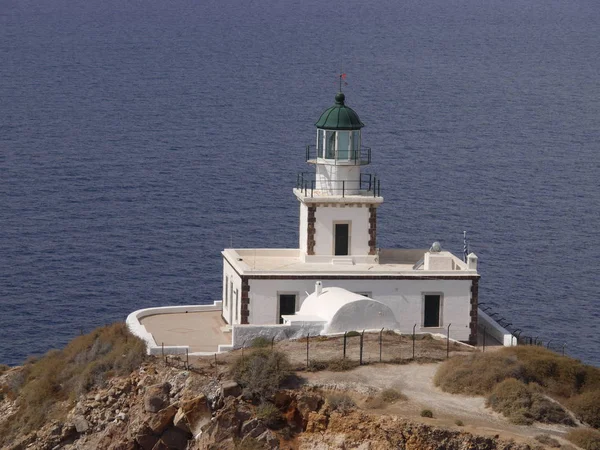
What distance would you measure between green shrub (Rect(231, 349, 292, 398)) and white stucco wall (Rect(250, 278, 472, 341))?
8.29 meters

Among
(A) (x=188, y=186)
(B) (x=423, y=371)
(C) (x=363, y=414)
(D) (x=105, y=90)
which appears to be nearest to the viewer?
(C) (x=363, y=414)

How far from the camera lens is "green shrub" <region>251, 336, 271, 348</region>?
5141cm

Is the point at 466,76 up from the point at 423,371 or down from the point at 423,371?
up

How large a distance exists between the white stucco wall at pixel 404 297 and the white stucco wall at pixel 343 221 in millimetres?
2822

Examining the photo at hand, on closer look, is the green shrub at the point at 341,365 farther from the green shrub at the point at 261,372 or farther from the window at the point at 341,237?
the window at the point at 341,237

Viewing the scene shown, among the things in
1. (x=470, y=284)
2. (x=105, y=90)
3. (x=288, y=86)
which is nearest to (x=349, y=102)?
(x=288, y=86)

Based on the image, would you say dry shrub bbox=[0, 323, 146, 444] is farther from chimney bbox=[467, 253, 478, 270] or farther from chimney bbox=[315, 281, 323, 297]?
chimney bbox=[467, 253, 478, 270]

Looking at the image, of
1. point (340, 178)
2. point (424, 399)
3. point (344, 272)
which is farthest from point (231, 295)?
point (424, 399)

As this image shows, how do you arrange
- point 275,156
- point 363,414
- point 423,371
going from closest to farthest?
point 363,414 < point 423,371 < point 275,156

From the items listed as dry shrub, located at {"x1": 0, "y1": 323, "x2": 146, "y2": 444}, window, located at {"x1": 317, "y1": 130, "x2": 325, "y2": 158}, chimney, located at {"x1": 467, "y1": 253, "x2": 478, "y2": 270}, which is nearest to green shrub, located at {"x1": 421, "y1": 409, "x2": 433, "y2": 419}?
dry shrub, located at {"x1": 0, "y1": 323, "x2": 146, "y2": 444}

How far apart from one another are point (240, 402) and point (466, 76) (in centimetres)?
12567

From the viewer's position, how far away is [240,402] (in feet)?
151

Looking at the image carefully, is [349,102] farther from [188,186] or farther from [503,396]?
[503,396]

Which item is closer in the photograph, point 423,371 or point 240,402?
point 240,402
